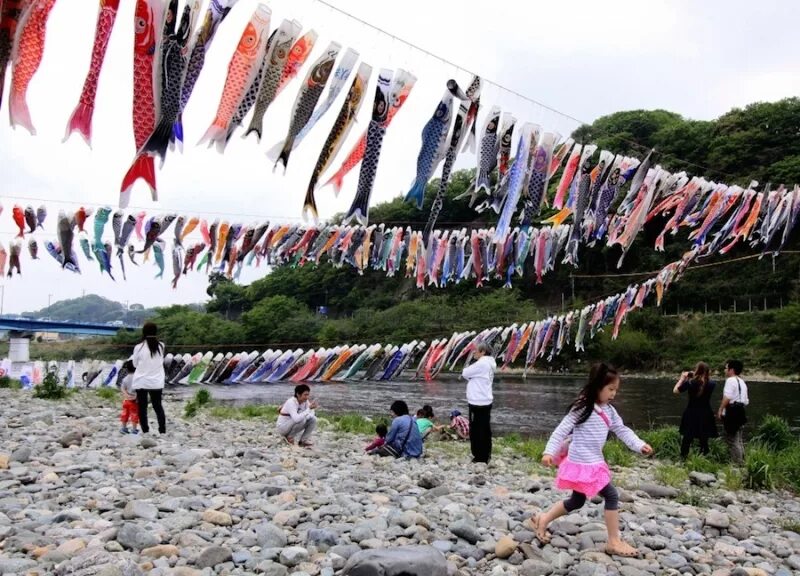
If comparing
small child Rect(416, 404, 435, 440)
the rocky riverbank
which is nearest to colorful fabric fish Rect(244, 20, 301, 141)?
the rocky riverbank

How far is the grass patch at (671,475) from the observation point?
724 centimetres

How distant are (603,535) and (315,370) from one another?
1108 cm

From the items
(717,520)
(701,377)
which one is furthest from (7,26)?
(701,377)

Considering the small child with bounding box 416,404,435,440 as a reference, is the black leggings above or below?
above

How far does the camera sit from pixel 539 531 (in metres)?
4.37

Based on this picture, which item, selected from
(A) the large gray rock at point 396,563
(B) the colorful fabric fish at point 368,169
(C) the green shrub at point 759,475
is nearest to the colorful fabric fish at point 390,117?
(B) the colorful fabric fish at point 368,169

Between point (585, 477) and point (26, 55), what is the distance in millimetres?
6114

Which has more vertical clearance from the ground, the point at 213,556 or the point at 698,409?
Answer: the point at 698,409

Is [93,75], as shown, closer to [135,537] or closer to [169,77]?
[169,77]

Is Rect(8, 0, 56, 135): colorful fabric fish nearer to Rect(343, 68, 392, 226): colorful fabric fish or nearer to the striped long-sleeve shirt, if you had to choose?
Rect(343, 68, 392, 226): colorful fabric fish

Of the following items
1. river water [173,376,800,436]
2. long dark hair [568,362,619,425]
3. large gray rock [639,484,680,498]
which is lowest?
river water [173,376,800,436]

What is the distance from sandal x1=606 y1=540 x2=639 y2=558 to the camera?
4133 mm

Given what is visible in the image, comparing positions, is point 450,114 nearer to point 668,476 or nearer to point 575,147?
point 575,147

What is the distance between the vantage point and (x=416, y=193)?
323 inches
